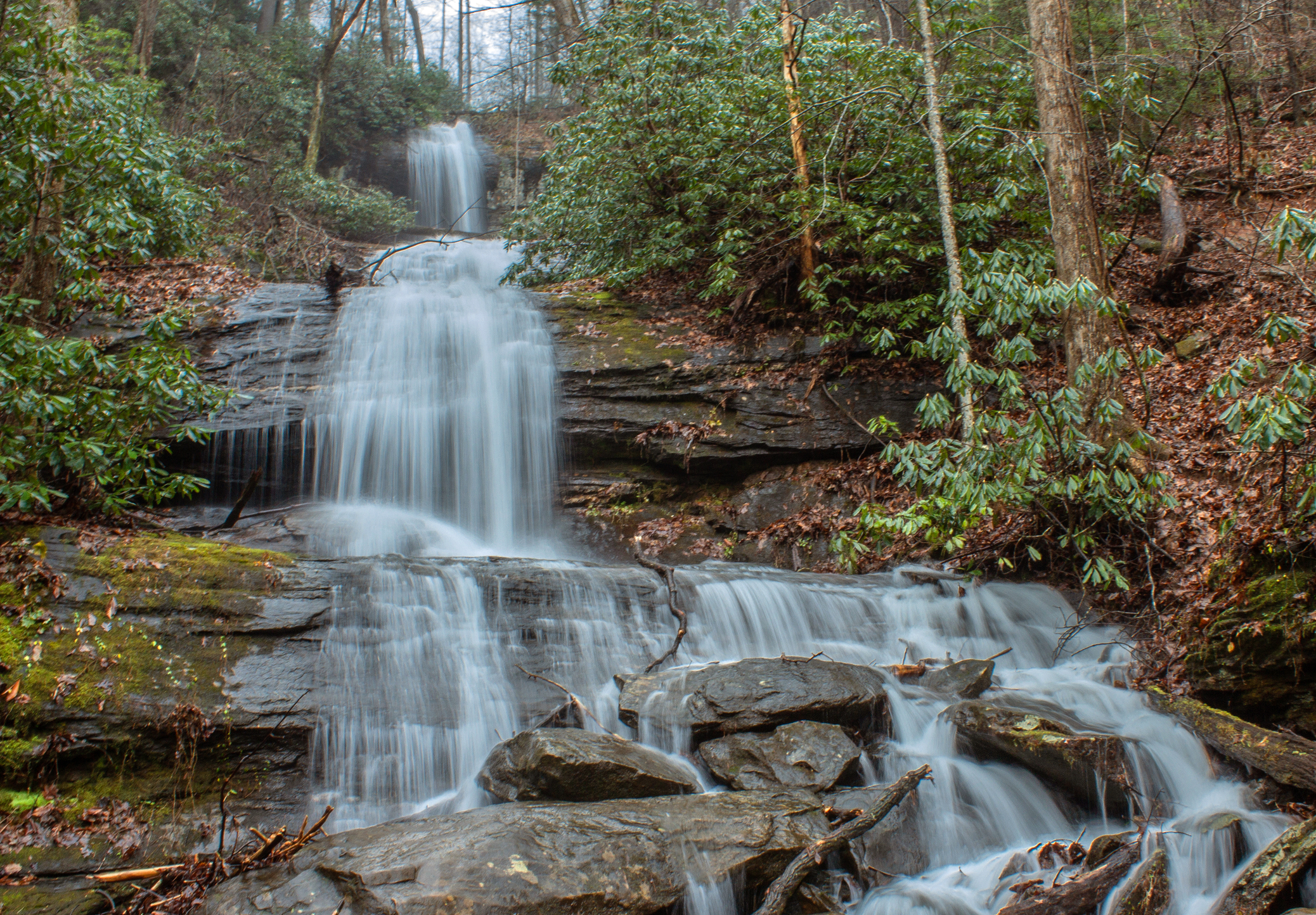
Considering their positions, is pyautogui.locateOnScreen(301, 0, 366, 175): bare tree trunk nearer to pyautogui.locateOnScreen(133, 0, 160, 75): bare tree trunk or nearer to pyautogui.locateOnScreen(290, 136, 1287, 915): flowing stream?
pyautogui.locateOnScreen(133, 0, 160, 75): bare tree trunk

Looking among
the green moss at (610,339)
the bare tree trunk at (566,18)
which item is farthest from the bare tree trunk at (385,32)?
the green moss at (610,339)

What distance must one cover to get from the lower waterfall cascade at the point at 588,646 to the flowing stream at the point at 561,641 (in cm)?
2

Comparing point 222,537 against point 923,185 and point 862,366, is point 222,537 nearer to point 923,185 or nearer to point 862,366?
point 862,366

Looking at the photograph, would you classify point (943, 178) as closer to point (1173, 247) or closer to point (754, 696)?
point (1173, 247)

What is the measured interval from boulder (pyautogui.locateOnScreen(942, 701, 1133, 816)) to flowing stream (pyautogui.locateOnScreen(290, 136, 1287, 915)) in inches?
3.7

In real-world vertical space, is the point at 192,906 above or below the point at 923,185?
below

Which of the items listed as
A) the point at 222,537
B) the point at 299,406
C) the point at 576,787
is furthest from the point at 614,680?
the point at 299,406

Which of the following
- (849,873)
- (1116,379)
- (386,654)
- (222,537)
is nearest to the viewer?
(849,873)

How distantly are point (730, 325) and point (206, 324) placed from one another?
750 centimetres

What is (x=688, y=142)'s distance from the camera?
11.4 m

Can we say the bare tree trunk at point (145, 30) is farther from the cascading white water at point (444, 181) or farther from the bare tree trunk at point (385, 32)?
the bare tree trunk at point (385, 32)

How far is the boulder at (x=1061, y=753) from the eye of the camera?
14.7 ft

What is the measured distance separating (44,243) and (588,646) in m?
6.18

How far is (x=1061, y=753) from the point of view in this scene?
14.9ft
